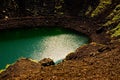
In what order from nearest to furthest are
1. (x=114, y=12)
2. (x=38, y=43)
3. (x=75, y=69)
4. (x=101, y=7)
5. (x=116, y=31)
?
1. (x=75, y=69)
2. (x=116, y=31)
3. (x=38, y=43)
4. (x=114, y=12)
5. (x=101, y=7)

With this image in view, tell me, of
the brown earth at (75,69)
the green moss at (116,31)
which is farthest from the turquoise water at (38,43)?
the brown earth at (75,69)

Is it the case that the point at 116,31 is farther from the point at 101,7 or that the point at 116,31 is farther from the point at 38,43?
the point at 101,7

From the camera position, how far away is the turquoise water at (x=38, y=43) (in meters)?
107

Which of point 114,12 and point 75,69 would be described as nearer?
point 75,69

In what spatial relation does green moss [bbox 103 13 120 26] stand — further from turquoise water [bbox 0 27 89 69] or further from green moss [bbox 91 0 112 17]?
green moss [bbox 91 0 112 17]

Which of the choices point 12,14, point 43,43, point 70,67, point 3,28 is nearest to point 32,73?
point 70,67

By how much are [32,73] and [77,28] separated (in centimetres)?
10140

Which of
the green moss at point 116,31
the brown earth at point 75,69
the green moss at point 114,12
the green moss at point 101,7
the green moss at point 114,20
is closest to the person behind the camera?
the brown earth at point 75,69

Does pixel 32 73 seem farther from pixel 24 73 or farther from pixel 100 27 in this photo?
pixel 100 27

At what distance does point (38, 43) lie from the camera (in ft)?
407

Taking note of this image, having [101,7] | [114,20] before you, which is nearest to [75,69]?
[114,20]

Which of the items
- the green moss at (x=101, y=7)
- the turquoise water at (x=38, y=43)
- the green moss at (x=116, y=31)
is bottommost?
the turquoise water at (x=38, y=43)

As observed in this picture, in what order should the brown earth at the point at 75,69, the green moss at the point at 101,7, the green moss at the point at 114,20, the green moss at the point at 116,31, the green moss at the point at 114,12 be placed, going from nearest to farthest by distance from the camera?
the brown earth at the point at 75,69 → the green moss at the point at 116,31 → the green moss at the point at 114,20 → the green moss at the point at 114,12 → the green moss at the point at 101,7

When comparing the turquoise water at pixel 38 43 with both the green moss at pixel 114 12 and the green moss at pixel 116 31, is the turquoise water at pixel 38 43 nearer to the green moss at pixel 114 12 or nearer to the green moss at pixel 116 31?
the green moss at pixel 116 31
